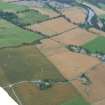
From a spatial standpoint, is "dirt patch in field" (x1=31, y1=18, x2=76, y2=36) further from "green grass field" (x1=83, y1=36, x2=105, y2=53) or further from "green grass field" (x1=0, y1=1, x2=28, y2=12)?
"green grass field" (x1=0, y1=1, x2=28, y2=12)

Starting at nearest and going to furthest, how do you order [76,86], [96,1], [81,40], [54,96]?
[54,96] → [76,86] → [81,40] → [96,1]

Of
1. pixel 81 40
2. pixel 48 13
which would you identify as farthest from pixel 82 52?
pixel 48 13

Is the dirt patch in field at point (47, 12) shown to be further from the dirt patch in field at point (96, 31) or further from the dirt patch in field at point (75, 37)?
the dirt patch in field at point (75, 37)

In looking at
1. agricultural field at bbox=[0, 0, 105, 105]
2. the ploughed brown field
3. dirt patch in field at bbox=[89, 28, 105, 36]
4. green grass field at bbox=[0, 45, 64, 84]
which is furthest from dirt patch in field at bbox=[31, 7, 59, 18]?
green grass field at bbox=[0, 45, 64, 84]


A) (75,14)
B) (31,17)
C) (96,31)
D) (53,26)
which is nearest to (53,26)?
(53,26)

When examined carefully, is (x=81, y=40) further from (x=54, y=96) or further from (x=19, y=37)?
(x=54, y=96)

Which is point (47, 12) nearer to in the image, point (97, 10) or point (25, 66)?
point (97, 10)
